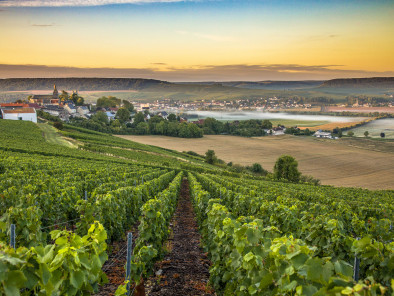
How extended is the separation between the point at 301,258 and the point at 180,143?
7838cm

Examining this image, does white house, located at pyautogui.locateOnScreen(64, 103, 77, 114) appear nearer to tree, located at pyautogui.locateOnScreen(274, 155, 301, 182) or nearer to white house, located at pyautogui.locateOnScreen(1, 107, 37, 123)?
white house, located at pyautogui.locateOnScreen(1, 107, 37, 123)

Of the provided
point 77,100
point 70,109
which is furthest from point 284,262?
point 77,100

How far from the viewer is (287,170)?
4778 cm

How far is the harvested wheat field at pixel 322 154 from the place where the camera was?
163 feet

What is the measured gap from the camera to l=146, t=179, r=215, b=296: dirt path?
6918 mm

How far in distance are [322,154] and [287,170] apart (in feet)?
85.2

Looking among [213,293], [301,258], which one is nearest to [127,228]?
[213,293]

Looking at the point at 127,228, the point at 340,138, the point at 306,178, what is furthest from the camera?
the point at 340,138

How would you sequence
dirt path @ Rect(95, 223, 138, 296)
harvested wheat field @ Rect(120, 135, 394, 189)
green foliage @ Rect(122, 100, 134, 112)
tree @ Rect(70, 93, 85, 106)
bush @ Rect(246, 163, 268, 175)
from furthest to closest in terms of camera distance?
1. green foliage @ Rect(122, 100, 134, 112)
2. tree @ Rect(70, 93, 85, 106)
3. bush @ Rect(246, 163, 268, 175)
4. harvested wheat field @ Rect(120, 135, 394, 189)
5. dirt path @ Rect(95, 223, 138, 296)

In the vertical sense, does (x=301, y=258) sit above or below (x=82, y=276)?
above

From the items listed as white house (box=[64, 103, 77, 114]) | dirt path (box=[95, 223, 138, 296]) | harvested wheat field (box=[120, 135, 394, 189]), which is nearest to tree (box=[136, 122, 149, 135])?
harvested wheat field (box=[120, 135, 394, 189])

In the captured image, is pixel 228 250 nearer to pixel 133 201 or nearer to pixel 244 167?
pixel 133 201

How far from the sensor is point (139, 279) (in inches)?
241

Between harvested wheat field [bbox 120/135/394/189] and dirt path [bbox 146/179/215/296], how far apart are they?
40.4 m
